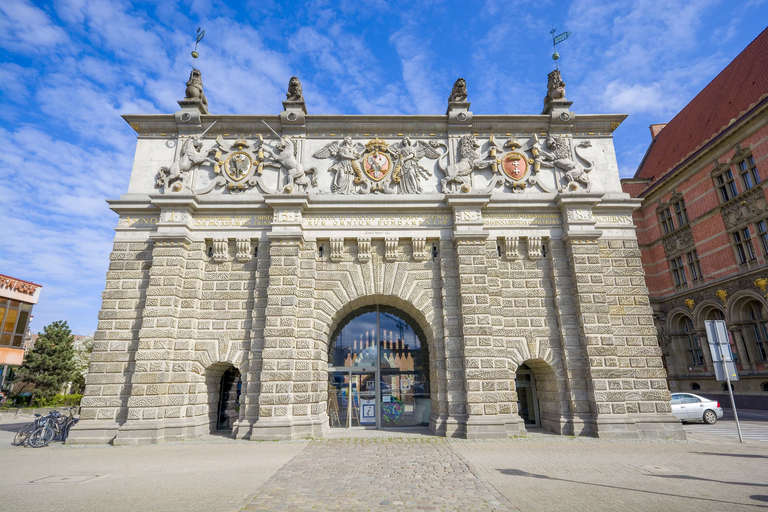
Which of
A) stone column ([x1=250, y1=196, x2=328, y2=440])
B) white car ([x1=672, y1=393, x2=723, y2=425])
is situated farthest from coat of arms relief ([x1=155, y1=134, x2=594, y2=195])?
white car ([x1=672, y1=393, x2=723, y2=425])

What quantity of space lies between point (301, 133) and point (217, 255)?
5.64 meters

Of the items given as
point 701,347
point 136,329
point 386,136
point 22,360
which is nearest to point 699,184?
point 701,347

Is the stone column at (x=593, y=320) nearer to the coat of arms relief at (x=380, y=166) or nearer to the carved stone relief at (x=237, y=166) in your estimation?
the coat of arms relief at (x=380, y=166)

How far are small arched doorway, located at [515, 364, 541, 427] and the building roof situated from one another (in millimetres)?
21365

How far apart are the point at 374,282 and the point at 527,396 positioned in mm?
7116

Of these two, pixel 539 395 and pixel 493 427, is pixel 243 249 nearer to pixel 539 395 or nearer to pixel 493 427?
pixel 493 427

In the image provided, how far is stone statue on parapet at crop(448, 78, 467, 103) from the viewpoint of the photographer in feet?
52.8

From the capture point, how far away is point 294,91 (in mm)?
16094

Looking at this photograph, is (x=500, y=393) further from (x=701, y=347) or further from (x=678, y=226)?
(x=678, y=226)

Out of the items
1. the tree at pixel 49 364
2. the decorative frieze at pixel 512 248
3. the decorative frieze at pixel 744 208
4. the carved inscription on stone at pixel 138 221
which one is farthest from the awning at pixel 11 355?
the decorative frieze at pixel 744 208

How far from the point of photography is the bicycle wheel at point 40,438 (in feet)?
40.3

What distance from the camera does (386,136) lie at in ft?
53.2

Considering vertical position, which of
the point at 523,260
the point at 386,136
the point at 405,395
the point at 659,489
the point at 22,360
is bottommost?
the point at 659,489

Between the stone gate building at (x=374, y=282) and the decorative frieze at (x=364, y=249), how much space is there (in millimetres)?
110
